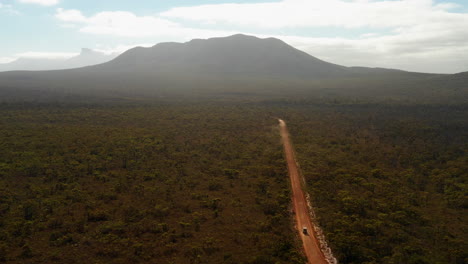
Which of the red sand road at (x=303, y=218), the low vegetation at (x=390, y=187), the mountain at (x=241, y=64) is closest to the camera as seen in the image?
the red sand road at (x=303, y=218)

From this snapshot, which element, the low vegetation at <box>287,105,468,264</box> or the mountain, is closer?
the low vegetation at <box>287,105,468,264</box>

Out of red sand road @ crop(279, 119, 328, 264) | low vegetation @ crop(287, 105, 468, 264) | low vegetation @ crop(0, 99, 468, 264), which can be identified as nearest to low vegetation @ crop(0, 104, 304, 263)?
low vegetation @ crop(0, 99, 468, 264)

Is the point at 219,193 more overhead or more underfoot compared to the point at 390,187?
more underfoot

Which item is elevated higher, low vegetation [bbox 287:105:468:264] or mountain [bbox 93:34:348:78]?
mountain [bbox 93:34:348:78]

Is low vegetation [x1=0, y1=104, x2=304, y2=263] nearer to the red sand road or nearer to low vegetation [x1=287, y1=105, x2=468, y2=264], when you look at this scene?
the red sand road

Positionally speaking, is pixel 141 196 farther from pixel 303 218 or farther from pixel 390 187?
pixel 390 187

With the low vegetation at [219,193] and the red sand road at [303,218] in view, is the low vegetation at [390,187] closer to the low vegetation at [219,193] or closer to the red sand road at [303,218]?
the low vegetation at [219,193]

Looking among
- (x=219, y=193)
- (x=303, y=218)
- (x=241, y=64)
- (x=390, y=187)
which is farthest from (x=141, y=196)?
(x=241, y=64)

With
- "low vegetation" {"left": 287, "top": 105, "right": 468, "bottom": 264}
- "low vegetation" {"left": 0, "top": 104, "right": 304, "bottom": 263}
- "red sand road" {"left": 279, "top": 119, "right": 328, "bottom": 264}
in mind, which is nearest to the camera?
"red sand road" {"left": 279, "top": 119, "right": 328, "bottom": 264}

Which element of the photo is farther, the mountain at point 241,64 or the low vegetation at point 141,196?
the mountain at point 241,64

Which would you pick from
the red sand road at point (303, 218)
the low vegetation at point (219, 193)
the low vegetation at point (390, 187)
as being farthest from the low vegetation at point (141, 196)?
the low vegetation at point (390, 187)

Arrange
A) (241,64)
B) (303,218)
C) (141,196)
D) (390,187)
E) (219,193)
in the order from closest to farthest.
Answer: (303,218), (141,196), (219,193), (390,187), (241,64)
